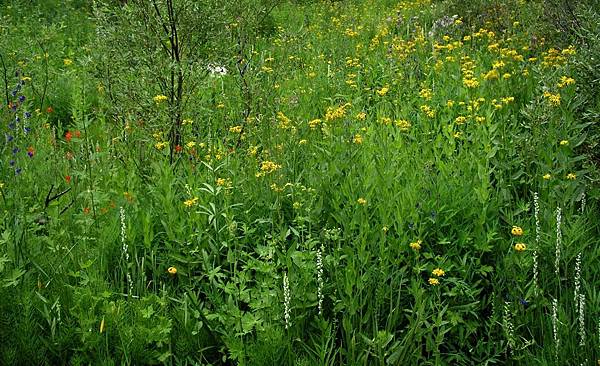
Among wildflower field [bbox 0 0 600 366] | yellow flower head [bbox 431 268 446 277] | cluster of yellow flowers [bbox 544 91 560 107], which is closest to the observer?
wildflower field [bbox 0 0 600 366]

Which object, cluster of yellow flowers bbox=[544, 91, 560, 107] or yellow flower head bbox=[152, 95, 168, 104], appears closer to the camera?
cluster of yellow flowers bbox=[544, 91, 560, 107]

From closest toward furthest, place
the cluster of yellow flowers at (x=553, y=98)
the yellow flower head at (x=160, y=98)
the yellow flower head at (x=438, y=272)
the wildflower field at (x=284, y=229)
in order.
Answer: the wildflower field at (x=284, y=229)
the yellow flower head at (x=438, y=272)
the cluster of yellow flowers at (x=553, y=98)
the yellow flower head at (x=160, y=98)

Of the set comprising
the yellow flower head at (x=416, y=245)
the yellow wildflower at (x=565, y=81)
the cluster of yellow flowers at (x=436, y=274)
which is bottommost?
the cluster of yellow flowers at (x=436, y=274)

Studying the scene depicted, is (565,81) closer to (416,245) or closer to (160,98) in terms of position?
(416,245)

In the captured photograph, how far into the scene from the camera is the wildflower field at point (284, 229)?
3.03m

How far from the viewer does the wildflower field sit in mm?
3029

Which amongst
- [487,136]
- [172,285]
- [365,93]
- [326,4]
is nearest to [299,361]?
[172,285]

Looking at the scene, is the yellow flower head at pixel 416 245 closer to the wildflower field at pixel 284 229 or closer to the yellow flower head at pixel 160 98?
the wildflower field at pixel 284 229

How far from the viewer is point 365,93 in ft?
21.6

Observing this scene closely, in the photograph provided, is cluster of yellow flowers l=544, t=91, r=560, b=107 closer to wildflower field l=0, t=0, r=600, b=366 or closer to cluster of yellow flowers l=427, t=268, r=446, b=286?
wildflower field l=0, t=0, r=600, b=366

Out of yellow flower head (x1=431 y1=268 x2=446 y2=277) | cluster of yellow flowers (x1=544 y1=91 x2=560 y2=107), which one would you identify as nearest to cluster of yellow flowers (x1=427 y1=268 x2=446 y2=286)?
yellow flower head (x1=431 y1=268 x2=446 y2=277)

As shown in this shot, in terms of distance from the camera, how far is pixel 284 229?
335 cm

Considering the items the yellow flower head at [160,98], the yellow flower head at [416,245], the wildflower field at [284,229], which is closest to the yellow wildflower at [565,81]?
the wildflower field at [284,229]

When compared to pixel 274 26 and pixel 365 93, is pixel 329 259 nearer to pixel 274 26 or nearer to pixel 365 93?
pixel 365 93
